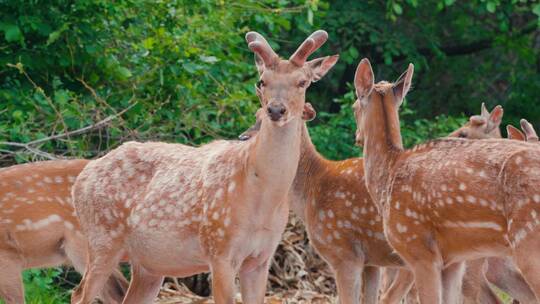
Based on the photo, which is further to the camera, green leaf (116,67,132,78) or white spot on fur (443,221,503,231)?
green leaf (116,67,132,78)

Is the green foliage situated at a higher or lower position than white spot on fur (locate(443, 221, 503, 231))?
lower

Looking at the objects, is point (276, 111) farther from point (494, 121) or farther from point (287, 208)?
point (494, 121)

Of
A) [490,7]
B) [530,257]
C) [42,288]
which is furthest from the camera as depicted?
[490,7]

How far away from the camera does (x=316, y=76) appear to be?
325 inches

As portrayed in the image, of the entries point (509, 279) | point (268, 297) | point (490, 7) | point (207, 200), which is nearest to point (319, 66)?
point (207, 200)

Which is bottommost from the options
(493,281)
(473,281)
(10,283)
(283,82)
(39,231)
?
(493,281)

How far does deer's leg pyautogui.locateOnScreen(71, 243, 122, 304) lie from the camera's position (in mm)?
8695

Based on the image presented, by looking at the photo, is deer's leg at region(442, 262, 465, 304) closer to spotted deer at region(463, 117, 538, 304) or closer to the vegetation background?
spotted deer at region(463, 117, 538, 304)

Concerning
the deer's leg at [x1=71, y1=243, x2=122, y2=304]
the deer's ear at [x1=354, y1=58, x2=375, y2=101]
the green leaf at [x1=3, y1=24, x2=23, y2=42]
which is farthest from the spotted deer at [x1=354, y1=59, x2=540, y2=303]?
the green leaf at [x1=3, y1=24, x2=23, y2=42]

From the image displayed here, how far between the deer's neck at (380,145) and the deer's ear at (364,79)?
0.08 metres

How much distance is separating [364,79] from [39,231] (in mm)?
2666

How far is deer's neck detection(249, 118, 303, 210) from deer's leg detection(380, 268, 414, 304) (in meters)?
1.71

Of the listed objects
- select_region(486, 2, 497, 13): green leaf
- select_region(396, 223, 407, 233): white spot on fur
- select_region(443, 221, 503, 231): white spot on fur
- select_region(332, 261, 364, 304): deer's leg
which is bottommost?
select_region(332, 261, 364, 304): deer's leg

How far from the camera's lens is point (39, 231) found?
953 cm
